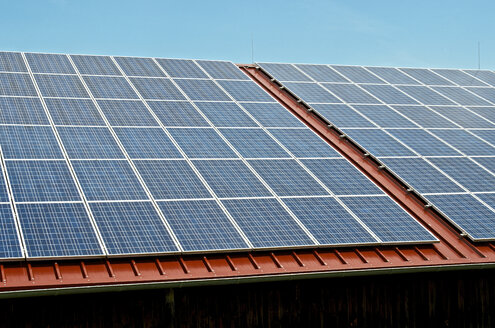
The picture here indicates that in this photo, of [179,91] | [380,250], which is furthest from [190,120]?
[380,250]

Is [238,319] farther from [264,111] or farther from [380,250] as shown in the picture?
[264,111]

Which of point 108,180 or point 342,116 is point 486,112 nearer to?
point 342,116

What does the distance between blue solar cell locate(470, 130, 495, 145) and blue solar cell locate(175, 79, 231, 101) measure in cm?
979

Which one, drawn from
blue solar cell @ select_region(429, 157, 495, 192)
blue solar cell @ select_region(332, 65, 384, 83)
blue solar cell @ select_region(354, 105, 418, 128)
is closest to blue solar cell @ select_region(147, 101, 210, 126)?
blue solar cell @ select_region(354, 105, 418, 128)

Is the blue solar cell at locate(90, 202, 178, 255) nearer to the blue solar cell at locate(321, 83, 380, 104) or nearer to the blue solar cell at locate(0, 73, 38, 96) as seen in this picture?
the blue solar cell at locate(0, 73, 38, 96)

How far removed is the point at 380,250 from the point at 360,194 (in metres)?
2.68

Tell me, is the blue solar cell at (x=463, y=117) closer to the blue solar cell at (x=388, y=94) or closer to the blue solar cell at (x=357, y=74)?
the blue solar cell at (x=388, y=94)

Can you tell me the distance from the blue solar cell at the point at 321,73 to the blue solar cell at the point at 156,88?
772cm

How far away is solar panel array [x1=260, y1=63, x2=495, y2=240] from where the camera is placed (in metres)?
24.3

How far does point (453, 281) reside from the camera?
21875 millimetres

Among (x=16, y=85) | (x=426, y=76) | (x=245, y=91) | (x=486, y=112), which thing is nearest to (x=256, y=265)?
(x=245, y=91)

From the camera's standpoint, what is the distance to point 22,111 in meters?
24.0

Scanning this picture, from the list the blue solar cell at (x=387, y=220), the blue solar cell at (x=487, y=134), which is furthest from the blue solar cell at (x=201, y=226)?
the blue solar cell at (x=487, y=134)

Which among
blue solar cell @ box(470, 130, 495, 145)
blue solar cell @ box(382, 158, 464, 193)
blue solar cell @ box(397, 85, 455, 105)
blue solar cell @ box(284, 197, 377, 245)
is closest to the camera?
blue solar cell @ box(284, 197, 377, 245)
